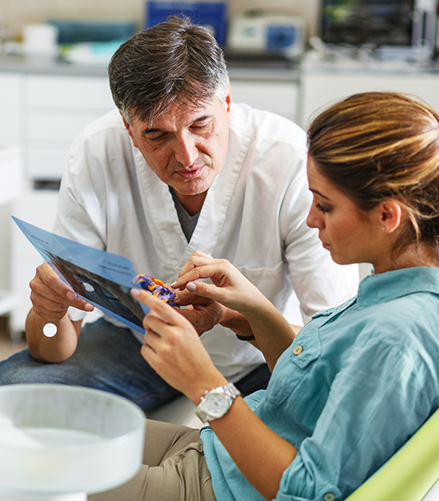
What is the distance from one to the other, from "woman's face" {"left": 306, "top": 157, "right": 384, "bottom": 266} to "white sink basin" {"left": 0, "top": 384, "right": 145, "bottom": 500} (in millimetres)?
380

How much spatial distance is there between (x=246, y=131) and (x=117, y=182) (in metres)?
0.32

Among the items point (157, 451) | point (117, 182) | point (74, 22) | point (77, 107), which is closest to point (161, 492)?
point (157, 451)

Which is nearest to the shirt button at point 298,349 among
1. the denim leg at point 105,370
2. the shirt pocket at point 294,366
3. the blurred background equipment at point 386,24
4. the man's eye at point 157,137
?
the shirt pocket at point 294,366

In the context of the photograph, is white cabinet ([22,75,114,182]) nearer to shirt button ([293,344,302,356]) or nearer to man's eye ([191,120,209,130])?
man's eye ([191,120,209,130])

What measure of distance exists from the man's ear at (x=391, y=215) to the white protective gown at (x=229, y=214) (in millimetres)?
478

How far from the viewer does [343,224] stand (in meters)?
0.88

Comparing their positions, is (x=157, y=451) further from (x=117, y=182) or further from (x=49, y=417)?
(x=117, y=182)

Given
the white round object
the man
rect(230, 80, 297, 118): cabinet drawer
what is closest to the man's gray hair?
the man

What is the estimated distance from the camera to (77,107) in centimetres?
283

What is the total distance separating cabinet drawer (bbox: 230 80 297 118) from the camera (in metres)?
2.76

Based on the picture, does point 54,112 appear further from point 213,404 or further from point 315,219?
point 213,404

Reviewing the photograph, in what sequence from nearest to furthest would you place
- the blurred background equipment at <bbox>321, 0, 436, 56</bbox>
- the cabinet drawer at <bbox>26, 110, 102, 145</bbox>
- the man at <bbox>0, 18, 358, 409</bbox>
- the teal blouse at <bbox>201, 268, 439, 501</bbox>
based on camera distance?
the teal blouse at <bbox>201, 268, 439, 501</bbox>
the man at <bbox>0, 18, 358, 409</bbox>
the cabinet drawer at <bbox>26, 110, 102, 145</bbox>
the blurred background equipment at <bbox>321, 0, 436, 56</bbox>

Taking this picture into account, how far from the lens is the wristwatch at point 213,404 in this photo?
82 centimetres

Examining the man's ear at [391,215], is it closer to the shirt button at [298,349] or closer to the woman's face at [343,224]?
the woman's face at [343,224]
